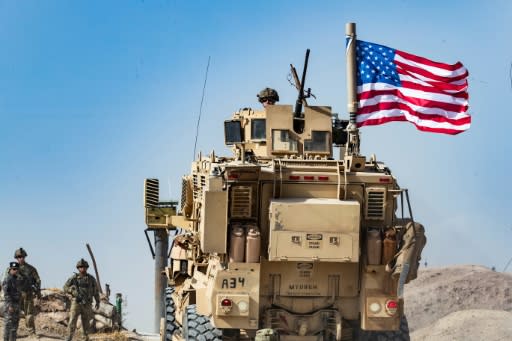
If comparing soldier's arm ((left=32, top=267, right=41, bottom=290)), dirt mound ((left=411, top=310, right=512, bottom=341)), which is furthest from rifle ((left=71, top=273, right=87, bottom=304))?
dirt mound ((left=411, top=310, right=512, bottom=341))

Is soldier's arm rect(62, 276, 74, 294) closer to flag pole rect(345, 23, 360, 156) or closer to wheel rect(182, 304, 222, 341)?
wheel rect(182, 304, 222, 341)

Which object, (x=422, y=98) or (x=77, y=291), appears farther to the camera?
(x=77, y=291)

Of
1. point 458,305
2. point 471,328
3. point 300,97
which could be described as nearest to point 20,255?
point 300,97

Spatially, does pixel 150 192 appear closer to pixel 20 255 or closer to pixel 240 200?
pixel 20 255

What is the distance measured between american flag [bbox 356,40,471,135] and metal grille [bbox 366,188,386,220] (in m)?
1.90

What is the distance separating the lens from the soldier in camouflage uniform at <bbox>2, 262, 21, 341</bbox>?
19969mm

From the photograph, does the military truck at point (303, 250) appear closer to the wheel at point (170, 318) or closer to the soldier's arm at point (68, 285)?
the wheel at point (170, 318)

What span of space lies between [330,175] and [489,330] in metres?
7.74

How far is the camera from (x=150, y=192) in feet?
77.4

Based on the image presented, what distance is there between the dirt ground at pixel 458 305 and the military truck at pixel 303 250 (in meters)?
5.21

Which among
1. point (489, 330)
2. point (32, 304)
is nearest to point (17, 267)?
point (32, 304)

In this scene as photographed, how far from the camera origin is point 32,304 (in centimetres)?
2069

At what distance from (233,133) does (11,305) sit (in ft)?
15.4

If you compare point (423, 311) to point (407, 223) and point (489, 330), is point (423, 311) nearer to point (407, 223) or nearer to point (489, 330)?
point (489, 330)
